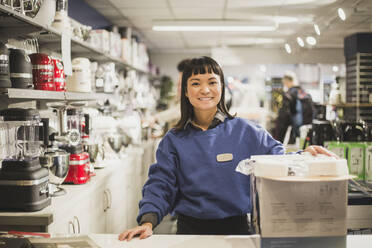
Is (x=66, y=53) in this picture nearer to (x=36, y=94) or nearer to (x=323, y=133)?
(x=36, y=94)

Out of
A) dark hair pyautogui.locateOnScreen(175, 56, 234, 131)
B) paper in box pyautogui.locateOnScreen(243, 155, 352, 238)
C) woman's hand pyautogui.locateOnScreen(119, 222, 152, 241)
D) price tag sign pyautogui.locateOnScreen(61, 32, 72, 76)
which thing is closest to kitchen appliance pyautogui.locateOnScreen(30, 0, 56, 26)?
price tag sign pyautogui.locateOnScreen(61, 32, 72, 76)

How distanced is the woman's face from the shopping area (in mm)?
103

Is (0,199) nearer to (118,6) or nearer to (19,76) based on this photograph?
(19,76)

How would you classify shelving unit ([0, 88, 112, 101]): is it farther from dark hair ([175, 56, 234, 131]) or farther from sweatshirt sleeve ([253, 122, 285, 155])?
sweatshirt sleeve ([253, 122, 285, 155])

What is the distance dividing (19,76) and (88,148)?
108cm

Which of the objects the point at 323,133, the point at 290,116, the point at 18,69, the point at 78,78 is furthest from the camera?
the point at 290,116

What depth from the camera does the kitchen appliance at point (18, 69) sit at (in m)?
1.98

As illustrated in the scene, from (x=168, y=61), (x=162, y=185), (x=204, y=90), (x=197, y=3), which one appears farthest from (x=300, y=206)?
(x=168, y=61)

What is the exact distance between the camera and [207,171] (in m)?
1.80

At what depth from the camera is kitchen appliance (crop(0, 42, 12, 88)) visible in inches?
72.3

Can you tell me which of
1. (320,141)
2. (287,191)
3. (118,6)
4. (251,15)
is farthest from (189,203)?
(251,15)

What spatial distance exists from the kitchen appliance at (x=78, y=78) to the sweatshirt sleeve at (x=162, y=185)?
1.33 meters

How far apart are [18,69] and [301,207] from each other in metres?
1.66

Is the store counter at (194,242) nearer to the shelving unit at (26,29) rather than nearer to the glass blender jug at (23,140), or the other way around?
the glass blender jug at (23,140)
